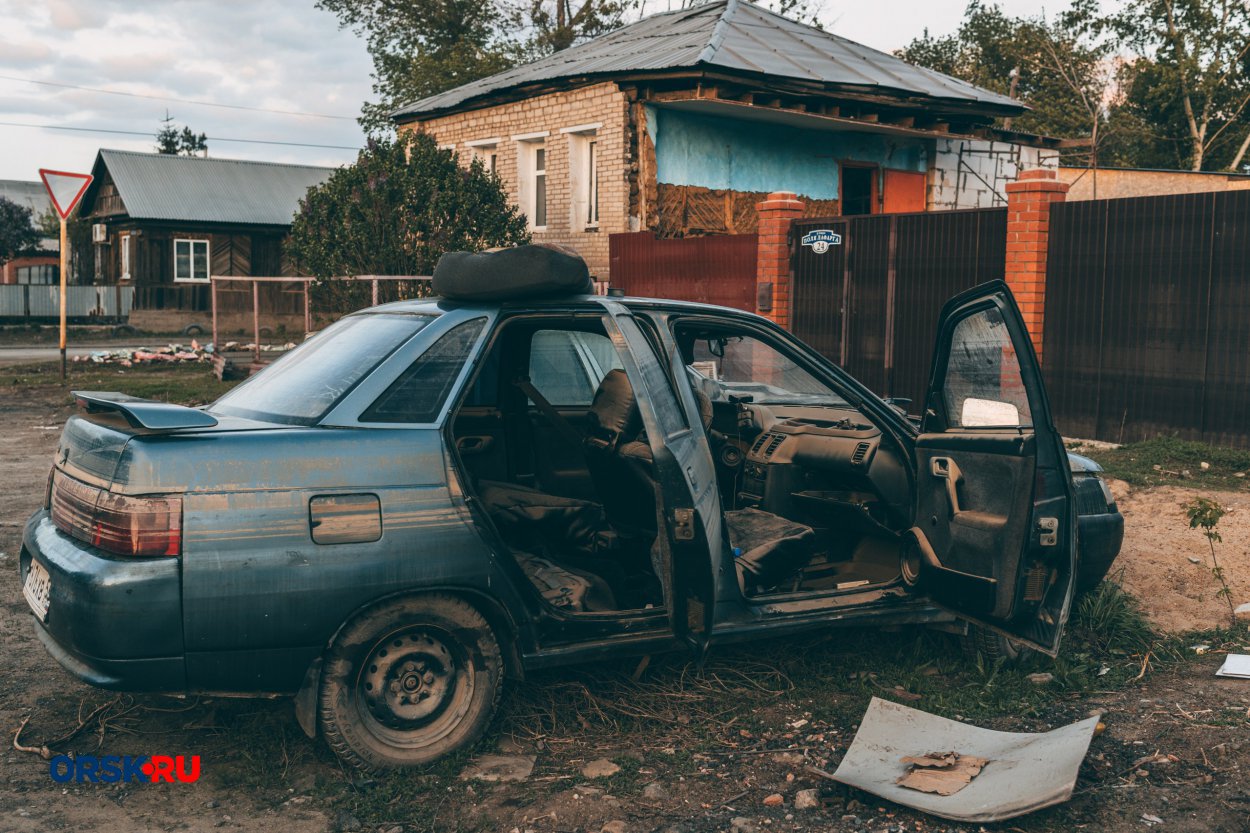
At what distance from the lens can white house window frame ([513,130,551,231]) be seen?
20078mm

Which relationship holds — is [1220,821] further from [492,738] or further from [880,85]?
[880,85]

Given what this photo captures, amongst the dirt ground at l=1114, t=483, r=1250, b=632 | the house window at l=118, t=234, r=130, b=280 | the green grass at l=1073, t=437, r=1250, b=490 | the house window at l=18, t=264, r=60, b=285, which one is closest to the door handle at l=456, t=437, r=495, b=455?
the dirt ground at l=1114, t=483, r=1250, b=632

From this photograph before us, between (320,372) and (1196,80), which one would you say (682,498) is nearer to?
(320,372)

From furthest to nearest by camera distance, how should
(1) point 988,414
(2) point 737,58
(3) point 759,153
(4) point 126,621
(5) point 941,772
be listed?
(3) point 759,153
(2) point 737,58
(1) point 988,414
(5) point 941,772
(4) point 126,621

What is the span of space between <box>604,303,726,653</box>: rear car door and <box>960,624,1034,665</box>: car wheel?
1.38 meters

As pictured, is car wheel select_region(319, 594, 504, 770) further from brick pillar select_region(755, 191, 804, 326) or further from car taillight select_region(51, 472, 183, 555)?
brick pillar select_region(755, 191, 804, 326)

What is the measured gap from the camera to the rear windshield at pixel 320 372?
3.73m

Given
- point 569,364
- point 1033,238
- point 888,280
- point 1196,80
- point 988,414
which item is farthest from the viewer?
point 1196,80

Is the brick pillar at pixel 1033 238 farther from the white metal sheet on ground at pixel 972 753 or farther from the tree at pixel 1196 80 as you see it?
the tree at pixel 1196 80

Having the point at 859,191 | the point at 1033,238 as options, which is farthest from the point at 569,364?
the point at 859,191

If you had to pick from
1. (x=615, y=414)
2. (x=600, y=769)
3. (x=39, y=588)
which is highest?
(x=615, y=414)

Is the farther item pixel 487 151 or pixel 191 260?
pixel 191 260

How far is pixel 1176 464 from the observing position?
Result: 908cm

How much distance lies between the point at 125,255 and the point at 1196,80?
35881 millimetres
